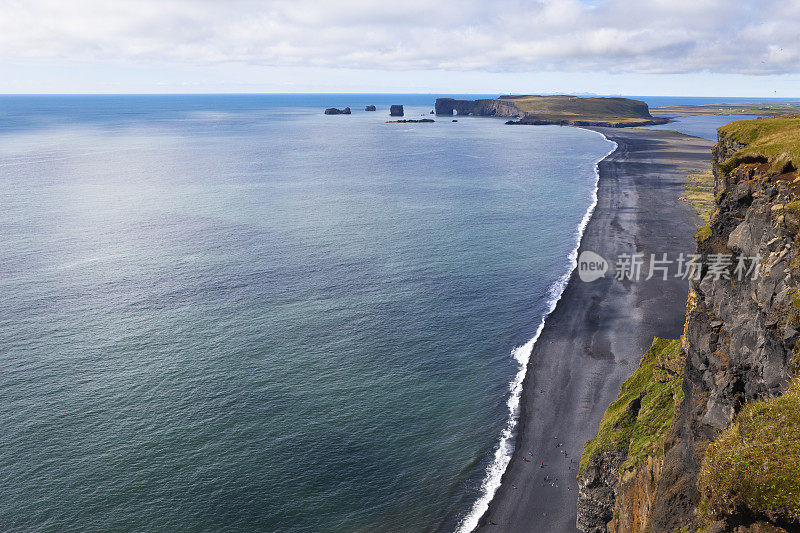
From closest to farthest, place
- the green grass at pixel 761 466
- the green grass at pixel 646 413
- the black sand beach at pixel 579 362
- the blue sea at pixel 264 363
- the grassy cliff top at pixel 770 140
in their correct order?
1. the green grass at pixel 761 466
2. the grassy cliff top at pixel 770 140
3. the green grass at pixel 646 413
4. the blue sea at pixel 264 363
5. the black sand beach at pixel 579 362

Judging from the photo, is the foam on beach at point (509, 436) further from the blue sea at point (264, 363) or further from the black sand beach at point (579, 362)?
the black sand beach at point (579, 362)

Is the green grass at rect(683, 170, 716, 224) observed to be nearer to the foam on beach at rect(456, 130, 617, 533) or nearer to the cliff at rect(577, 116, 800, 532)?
the foam on beach at rect(456, 130, 617, 533)

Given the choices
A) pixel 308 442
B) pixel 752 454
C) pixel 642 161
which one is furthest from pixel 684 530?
pixel 642 161

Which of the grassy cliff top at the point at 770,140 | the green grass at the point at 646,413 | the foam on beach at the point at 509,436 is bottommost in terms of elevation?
the foam on beach at the point at 509,436

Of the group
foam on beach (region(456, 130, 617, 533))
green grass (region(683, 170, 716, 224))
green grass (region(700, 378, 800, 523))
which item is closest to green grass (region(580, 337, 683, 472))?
foam on beach (region(456, 130, 617, 533))

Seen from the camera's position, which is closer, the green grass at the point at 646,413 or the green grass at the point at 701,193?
the green grass at the point at 646,413

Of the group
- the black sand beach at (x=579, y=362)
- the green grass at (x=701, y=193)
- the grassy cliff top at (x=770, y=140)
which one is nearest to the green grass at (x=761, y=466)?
the grassy cliff top at (x=770, y=140)
